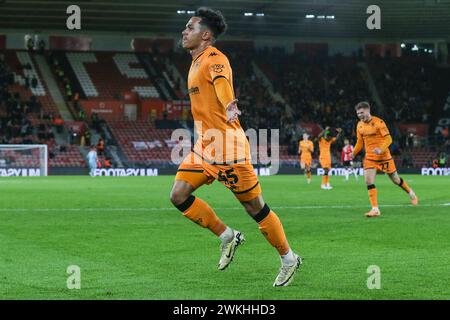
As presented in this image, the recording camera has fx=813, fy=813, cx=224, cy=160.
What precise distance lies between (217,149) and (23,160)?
37.6 meters

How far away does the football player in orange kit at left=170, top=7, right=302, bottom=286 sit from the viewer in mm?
7988

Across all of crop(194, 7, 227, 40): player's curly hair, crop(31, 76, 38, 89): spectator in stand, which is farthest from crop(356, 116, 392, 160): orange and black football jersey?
crop(31, 76, 38, 89): spectator in stand

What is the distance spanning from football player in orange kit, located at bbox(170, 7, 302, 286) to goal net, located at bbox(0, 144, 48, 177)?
119 ft

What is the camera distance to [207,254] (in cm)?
1027

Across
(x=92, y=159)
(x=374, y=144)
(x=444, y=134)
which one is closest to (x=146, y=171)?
(x=92, y=159)

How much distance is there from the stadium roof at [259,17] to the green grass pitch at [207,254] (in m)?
31.2

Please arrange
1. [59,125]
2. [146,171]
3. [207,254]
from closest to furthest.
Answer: [207,254], [146,171], [59,125]

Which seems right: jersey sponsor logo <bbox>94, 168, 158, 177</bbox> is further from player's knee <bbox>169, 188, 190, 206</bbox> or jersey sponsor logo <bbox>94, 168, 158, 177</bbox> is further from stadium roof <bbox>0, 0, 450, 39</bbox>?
player's knee <bbox>169, 188, 190, 206</bbox>

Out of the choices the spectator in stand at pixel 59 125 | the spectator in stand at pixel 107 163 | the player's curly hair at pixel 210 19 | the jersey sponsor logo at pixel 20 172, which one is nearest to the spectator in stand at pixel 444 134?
the spectator in stand at pixel 107 163

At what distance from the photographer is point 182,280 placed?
8133 millimetres

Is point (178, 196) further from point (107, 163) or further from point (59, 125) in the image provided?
point (59, 125)

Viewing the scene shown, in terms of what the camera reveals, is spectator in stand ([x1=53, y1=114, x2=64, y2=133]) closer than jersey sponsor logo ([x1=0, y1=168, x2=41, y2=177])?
No
